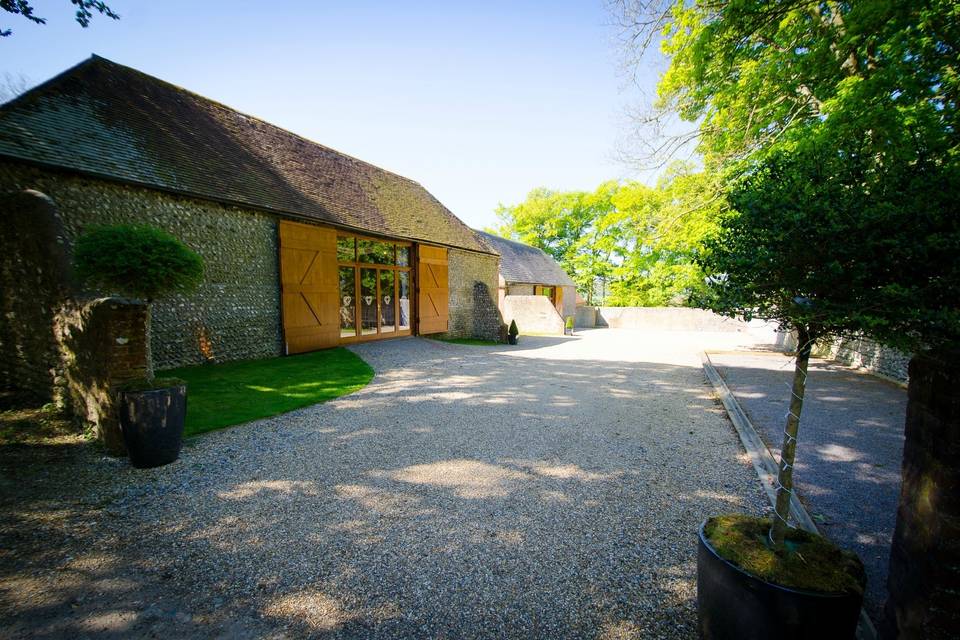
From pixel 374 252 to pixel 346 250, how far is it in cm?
106

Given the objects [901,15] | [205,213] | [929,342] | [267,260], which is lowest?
[929,342]

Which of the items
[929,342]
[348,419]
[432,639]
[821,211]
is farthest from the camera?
[348,419]

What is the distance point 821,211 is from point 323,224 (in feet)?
37.1

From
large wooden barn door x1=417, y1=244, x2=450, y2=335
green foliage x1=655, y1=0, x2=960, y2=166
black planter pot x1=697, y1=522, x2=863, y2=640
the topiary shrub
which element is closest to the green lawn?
the topiary shrub

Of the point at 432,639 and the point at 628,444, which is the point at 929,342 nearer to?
the point at 432,639

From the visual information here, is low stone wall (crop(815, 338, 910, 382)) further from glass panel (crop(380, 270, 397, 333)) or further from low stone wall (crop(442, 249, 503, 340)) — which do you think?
glass panel (crop(380, 270, 397, 333))

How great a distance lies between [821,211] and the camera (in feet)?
6.05

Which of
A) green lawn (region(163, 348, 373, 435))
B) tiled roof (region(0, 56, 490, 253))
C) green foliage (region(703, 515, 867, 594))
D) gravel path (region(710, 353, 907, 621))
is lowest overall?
gravel path (region(710, 353, 907, 621))

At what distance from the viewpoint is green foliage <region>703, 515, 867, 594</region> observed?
1812 millimetres

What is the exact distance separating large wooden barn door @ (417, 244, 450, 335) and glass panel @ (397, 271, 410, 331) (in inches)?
15.7

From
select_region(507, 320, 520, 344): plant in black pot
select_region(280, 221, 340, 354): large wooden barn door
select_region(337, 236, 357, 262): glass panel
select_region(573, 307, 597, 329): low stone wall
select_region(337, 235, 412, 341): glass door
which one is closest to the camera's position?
select_region(280, 221, 340, 354): large wooden barn door

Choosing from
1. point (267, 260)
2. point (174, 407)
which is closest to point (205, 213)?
point (267, 260)

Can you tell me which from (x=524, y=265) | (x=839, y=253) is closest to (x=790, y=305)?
(x=839, y=253)

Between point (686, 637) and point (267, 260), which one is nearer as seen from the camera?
point (686, 637)
